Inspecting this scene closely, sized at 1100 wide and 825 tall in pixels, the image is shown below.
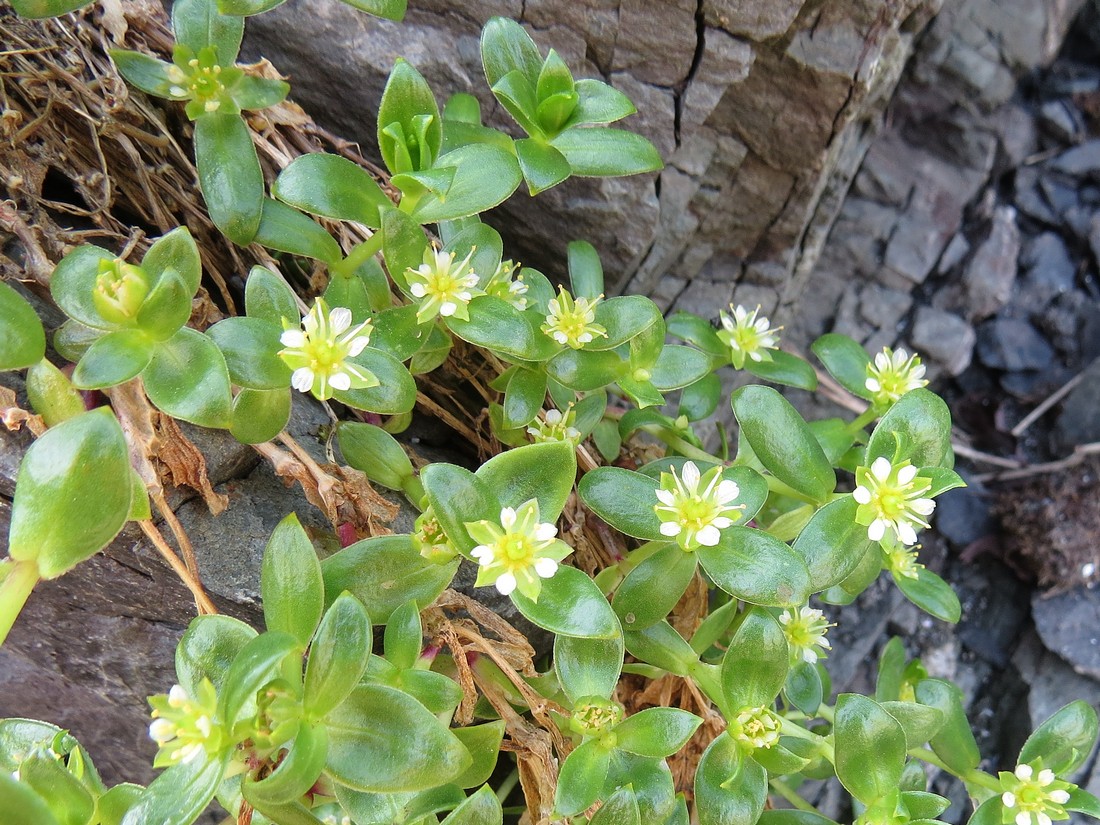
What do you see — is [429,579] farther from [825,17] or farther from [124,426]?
[825,17]

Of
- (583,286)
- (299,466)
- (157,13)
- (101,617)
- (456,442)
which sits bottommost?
(101,617)

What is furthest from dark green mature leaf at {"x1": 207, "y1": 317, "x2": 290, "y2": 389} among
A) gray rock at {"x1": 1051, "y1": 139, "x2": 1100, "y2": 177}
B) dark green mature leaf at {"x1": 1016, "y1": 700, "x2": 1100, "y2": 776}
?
gray rock at {"x1": 1051, "y1": 139, "x2": 1100, "y2": 177}

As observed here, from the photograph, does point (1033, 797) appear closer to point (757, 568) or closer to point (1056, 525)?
point (757, 568)

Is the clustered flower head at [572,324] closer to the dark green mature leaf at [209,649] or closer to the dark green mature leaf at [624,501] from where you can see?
the dark green mature leaf at [624,501]

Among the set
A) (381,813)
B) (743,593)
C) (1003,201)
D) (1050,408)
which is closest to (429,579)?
(381,813)

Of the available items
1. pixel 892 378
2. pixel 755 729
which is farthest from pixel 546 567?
pixel 892 378

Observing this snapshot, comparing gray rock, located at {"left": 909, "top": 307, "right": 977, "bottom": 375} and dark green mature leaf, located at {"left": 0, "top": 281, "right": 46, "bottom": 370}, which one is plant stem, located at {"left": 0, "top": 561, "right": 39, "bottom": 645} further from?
gray rock, located at {"left": 909, "top": 307, "right": 977, "bottom": 375}
